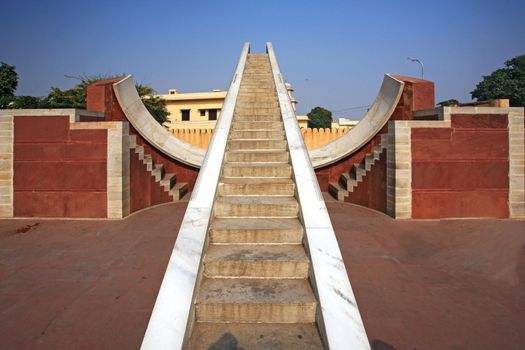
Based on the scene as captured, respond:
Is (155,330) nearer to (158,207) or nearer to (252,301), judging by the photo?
(252,301)

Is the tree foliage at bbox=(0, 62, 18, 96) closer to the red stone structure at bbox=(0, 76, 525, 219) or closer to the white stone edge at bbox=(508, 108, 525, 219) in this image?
the red stone structure at bbox=(0, 76, 525, 219)

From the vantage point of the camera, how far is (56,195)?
6.30m

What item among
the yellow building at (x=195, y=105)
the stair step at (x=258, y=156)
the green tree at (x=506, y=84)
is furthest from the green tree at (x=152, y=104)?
the green tree at (x=506, y=84)

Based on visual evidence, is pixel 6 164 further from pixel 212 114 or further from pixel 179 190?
pixel 212 114

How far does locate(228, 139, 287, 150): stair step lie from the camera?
213 inches

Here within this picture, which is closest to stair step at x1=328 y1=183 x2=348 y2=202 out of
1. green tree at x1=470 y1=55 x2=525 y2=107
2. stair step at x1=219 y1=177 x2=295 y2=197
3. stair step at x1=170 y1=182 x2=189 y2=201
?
stair step at x1=170 y1=182 x2=189 y2=201

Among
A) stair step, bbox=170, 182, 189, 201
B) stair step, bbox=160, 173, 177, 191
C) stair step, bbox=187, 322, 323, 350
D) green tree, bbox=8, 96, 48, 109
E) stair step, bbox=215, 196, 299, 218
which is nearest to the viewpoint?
stair step, bbox=187, 322, 323, 350

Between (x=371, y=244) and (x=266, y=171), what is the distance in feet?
6.00

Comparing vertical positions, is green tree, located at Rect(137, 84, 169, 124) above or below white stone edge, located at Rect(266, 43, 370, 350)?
above

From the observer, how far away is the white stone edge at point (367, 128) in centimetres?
775

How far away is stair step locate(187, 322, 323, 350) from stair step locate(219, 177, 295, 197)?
1.85 metres

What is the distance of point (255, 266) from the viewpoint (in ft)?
9.77

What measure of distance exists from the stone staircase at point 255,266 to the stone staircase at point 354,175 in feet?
9.22

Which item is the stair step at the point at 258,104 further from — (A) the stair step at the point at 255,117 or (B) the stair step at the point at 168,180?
(B) the stair step at the point at 168,180
